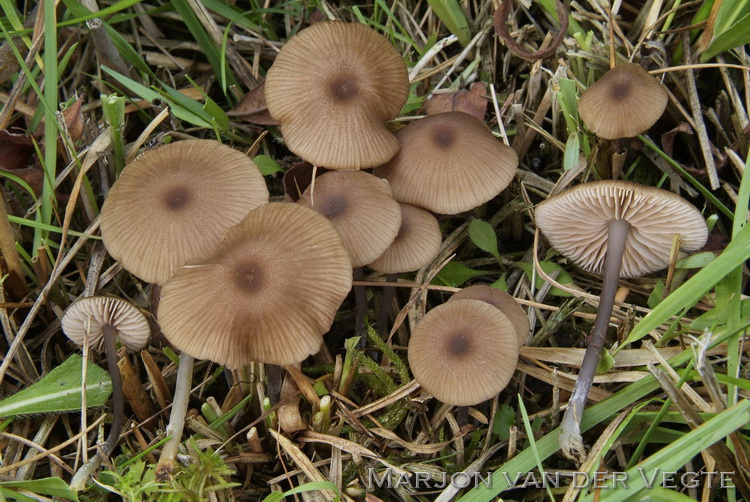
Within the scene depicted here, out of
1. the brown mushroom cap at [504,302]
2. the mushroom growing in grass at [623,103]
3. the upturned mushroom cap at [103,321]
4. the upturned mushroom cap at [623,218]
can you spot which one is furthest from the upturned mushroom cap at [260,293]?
the mushroom growing in grass at [623,103]

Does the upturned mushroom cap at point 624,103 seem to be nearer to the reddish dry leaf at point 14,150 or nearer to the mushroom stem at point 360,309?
the mushroom stem at point 360,309

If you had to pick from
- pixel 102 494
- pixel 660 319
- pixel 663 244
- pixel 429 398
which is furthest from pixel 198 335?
pixel 663 244

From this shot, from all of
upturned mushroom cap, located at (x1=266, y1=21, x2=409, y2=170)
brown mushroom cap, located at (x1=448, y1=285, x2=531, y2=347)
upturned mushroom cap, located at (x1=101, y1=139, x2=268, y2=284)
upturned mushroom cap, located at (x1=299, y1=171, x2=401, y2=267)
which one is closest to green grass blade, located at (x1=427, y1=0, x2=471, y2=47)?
upturned mushroom cap, located at (x1=266, y1=21, x2=409, y2=170)

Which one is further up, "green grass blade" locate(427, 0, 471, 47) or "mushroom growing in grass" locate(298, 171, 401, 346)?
"green grass blade" locate(427, 0, 471, 47)

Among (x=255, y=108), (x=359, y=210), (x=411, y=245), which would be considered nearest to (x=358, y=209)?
(x=359, y=210)

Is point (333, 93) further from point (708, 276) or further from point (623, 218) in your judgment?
point (708, 276)

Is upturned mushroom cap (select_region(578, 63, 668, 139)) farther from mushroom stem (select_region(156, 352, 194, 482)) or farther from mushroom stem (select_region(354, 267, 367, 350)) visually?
mushroom stem (select_region(156, 352, 194, 482))

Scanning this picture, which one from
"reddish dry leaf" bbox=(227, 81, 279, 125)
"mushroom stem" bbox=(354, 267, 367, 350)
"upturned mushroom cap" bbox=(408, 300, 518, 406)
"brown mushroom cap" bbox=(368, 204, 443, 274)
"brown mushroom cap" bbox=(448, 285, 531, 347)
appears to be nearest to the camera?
"upturned mushroom cap" bbox=(408, 300, 518, 406)
